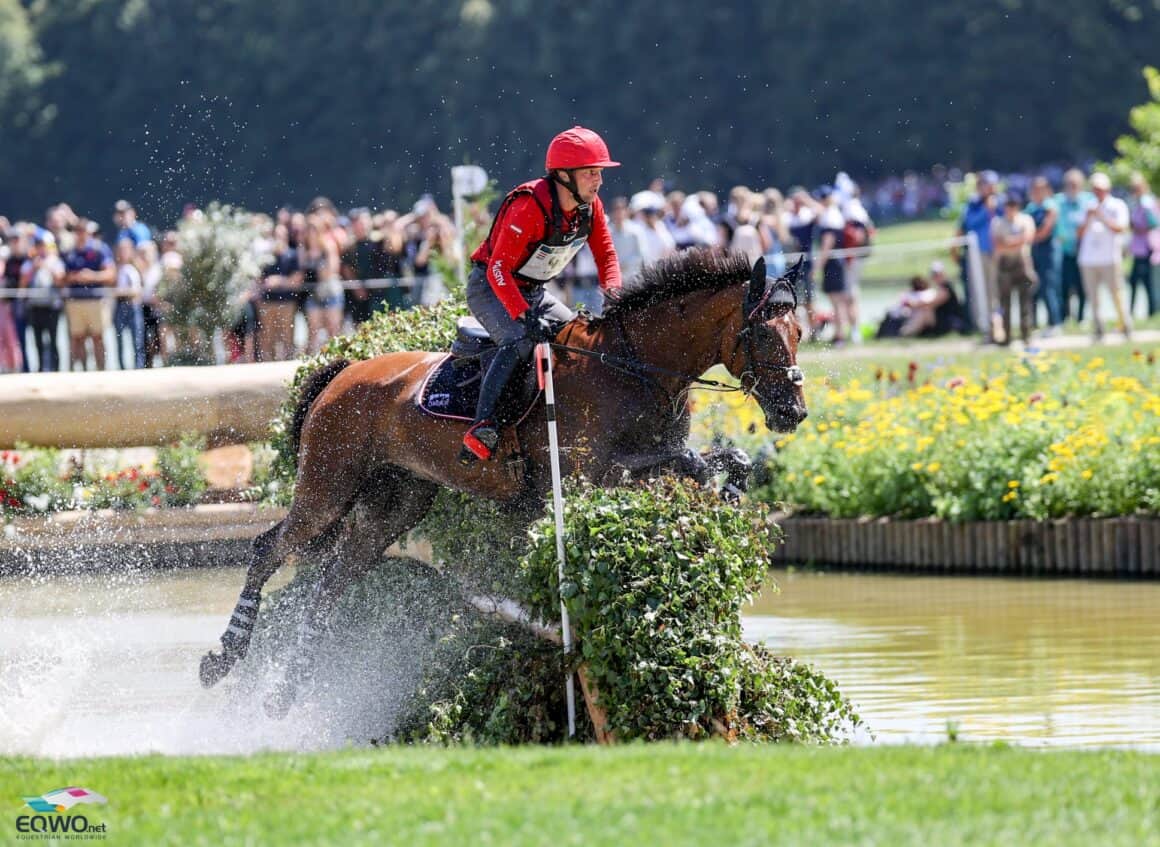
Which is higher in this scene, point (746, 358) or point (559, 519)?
point (746, 358)

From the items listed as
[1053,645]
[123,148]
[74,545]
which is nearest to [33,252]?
[74,545]

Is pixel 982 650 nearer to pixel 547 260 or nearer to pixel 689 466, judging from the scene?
pixel 689 466

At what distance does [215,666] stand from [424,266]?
43.0 ft

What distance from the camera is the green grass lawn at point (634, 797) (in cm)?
577

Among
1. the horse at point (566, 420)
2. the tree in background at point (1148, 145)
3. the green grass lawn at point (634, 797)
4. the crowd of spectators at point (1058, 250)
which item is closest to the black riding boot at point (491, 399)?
the horse at point (566, 420)

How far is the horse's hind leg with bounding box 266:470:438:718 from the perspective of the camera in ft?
36.2

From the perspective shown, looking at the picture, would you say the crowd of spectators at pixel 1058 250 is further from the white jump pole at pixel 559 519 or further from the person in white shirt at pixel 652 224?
the white jump pole at pixel 559 519

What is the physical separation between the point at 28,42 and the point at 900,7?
35.9m

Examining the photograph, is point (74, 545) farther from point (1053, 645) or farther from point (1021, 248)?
point (1021, 248)

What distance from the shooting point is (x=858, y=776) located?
6438 millimetres

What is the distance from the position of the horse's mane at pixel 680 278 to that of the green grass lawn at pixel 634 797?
297 centimetres

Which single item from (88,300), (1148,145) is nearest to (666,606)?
(88,300)

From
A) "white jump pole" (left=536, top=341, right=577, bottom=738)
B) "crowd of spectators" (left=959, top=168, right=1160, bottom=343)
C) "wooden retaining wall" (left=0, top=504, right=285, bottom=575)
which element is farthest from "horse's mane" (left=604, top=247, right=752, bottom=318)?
"crowd of spectators" (left=959, top=168, right=1160, bottom=343)

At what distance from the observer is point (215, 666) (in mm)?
10734
